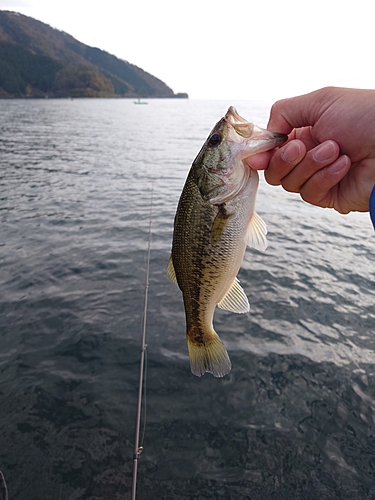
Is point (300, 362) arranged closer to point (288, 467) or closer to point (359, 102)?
point (288, 467)

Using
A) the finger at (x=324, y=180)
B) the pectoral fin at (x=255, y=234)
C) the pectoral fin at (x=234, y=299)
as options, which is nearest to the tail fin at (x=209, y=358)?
the pectoral fin at (x=234, y=299)

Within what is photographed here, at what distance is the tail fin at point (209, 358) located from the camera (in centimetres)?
326

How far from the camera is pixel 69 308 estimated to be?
7391 mm

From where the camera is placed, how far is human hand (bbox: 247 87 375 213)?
2.61 meters

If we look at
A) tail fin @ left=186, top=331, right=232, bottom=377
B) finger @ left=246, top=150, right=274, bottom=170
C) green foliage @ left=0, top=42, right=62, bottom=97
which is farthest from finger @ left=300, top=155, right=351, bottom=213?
green foliage @ left=0, top=42, right=62, bottom=97

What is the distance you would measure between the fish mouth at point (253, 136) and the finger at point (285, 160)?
0.08 metres

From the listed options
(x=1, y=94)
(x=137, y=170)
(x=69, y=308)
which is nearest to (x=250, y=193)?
(x=69, y=308)

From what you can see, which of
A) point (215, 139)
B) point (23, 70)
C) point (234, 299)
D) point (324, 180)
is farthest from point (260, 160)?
point (23, 70)

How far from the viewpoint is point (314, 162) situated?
104 inches

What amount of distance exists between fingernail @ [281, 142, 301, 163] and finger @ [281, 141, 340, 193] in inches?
3.5

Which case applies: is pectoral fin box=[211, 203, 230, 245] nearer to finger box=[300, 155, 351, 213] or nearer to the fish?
the fish

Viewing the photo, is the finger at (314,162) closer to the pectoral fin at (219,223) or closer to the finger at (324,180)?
the finger at (324,180)

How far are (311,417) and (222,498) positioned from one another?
1816 mm

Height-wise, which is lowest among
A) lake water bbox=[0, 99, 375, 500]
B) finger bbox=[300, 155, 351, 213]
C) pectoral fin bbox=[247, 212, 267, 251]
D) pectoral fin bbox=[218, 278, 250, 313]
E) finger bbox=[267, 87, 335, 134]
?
lake water bbox=[0, 99, 375, 500]
